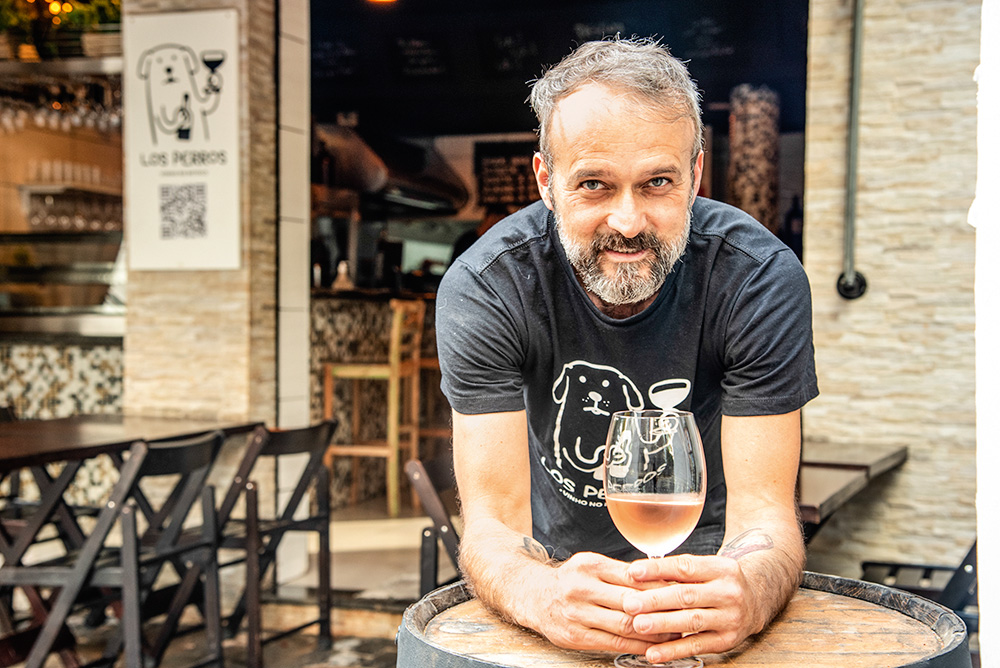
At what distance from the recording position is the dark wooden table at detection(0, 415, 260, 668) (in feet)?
8.91

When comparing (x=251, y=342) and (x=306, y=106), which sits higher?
(x=306, y=106)

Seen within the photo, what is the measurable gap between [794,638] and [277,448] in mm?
2635

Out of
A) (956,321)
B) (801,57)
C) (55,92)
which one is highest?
(801,57)

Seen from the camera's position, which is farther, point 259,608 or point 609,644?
point 259,608

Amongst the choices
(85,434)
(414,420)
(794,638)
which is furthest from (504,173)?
(794,638)

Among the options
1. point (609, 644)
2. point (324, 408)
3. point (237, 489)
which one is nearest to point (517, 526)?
point (609, 644)

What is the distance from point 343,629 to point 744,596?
323cm

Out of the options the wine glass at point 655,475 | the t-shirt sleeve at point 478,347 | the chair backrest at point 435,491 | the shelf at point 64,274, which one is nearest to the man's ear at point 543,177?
the t-shirt sleeve at point 478,347

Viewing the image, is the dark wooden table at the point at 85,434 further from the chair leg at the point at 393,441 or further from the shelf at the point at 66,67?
the shelf at the point at 66,67

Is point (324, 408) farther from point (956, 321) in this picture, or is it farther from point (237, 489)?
point (956, 321)

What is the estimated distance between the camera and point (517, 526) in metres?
1.26

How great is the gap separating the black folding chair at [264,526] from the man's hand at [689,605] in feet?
8.56

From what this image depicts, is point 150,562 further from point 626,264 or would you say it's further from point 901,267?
point 901,267

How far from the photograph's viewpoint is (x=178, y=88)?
401 cm
